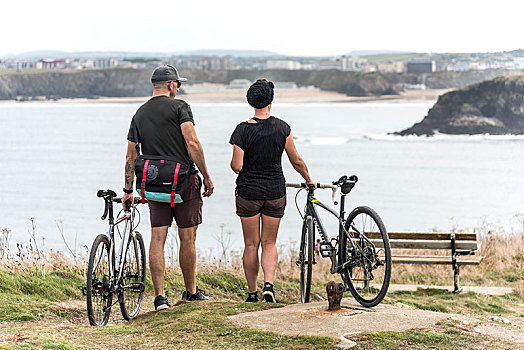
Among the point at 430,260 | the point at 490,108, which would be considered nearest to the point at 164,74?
the point at 430,260

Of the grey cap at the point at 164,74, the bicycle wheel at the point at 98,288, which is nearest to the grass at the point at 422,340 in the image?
the bicycle wheel at the point at 98,288

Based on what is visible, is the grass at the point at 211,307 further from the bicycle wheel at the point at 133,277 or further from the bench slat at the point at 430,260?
the bench slat at the point at 430,260

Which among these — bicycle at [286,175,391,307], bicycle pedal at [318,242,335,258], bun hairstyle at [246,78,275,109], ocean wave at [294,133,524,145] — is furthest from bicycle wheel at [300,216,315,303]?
ocean wave at [294,133,524,145]

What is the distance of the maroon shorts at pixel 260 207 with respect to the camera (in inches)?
255

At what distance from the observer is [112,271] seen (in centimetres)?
618

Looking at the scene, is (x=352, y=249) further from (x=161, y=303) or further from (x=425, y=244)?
(x=425, y=244)

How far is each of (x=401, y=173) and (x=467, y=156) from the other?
18.3 meters

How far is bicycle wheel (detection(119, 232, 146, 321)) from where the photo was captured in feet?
21.2

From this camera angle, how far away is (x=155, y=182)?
20.2 feet

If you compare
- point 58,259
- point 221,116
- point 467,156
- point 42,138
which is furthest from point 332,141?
point 58,259

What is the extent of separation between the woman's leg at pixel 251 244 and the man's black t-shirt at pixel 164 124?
802mm

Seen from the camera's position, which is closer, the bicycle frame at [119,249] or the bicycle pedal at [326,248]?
the bicycle frame at [119,249]

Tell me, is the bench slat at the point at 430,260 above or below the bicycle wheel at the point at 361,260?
below

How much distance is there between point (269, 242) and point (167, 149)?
3.89 feet
